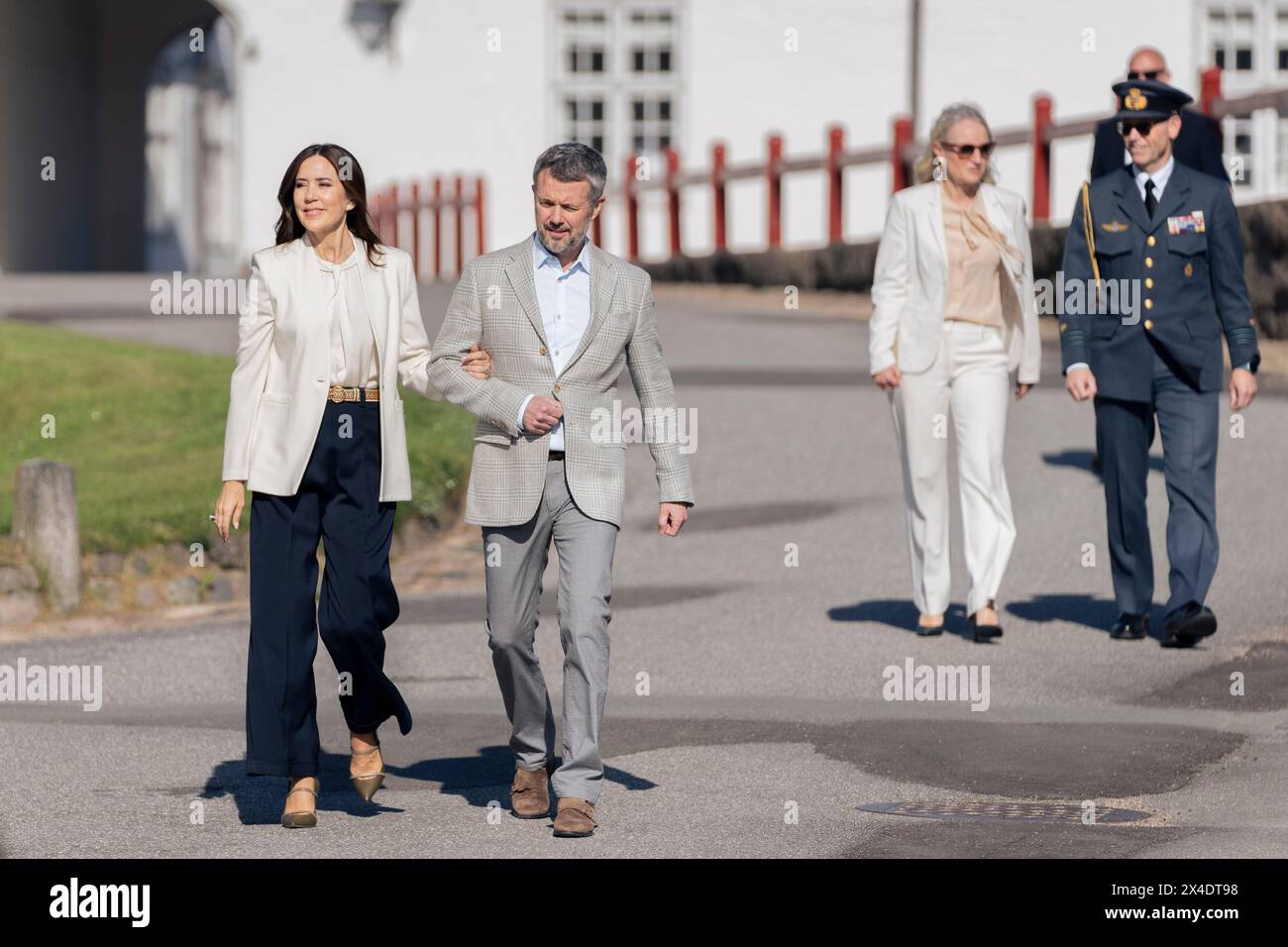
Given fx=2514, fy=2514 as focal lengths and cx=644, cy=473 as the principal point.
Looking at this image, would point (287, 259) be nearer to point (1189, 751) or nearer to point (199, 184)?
point (1189, 751)

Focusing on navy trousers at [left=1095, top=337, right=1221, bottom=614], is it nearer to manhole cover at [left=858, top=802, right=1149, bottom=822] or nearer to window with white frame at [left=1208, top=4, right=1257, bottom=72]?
manhole cover at [left=858, top=802, right=1149, bottom=822]

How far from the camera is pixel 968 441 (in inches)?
382

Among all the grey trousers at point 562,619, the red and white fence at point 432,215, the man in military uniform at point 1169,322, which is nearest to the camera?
the grey trousers at point 562,619

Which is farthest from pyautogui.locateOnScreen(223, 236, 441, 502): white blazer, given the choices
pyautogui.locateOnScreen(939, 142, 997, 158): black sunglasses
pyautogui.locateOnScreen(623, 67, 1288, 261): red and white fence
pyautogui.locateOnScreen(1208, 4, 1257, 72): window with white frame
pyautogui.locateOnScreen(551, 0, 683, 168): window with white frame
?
pyautogui.locateOnScreen(1208, 4, 1257, 72): window with white frame

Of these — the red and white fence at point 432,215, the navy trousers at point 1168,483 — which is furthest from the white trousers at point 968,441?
the red and white fence at point 432,215

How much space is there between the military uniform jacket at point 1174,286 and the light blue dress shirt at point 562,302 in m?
3.29

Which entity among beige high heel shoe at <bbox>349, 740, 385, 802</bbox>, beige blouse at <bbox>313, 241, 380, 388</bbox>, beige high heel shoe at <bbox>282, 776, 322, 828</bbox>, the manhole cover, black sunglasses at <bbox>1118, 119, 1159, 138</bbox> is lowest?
the manhole cover

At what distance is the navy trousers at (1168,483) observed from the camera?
375 inches

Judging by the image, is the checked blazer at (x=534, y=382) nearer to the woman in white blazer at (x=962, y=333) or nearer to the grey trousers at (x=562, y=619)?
the grey trousers at (x=562, y=619)

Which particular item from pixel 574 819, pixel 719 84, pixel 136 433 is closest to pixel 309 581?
pixel 574 819

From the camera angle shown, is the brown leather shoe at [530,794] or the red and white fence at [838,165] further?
the red and white fence at [838,165]

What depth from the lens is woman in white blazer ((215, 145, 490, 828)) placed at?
676 cm

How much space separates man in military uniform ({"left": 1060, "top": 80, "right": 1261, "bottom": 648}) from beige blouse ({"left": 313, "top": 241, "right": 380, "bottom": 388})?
356cm
